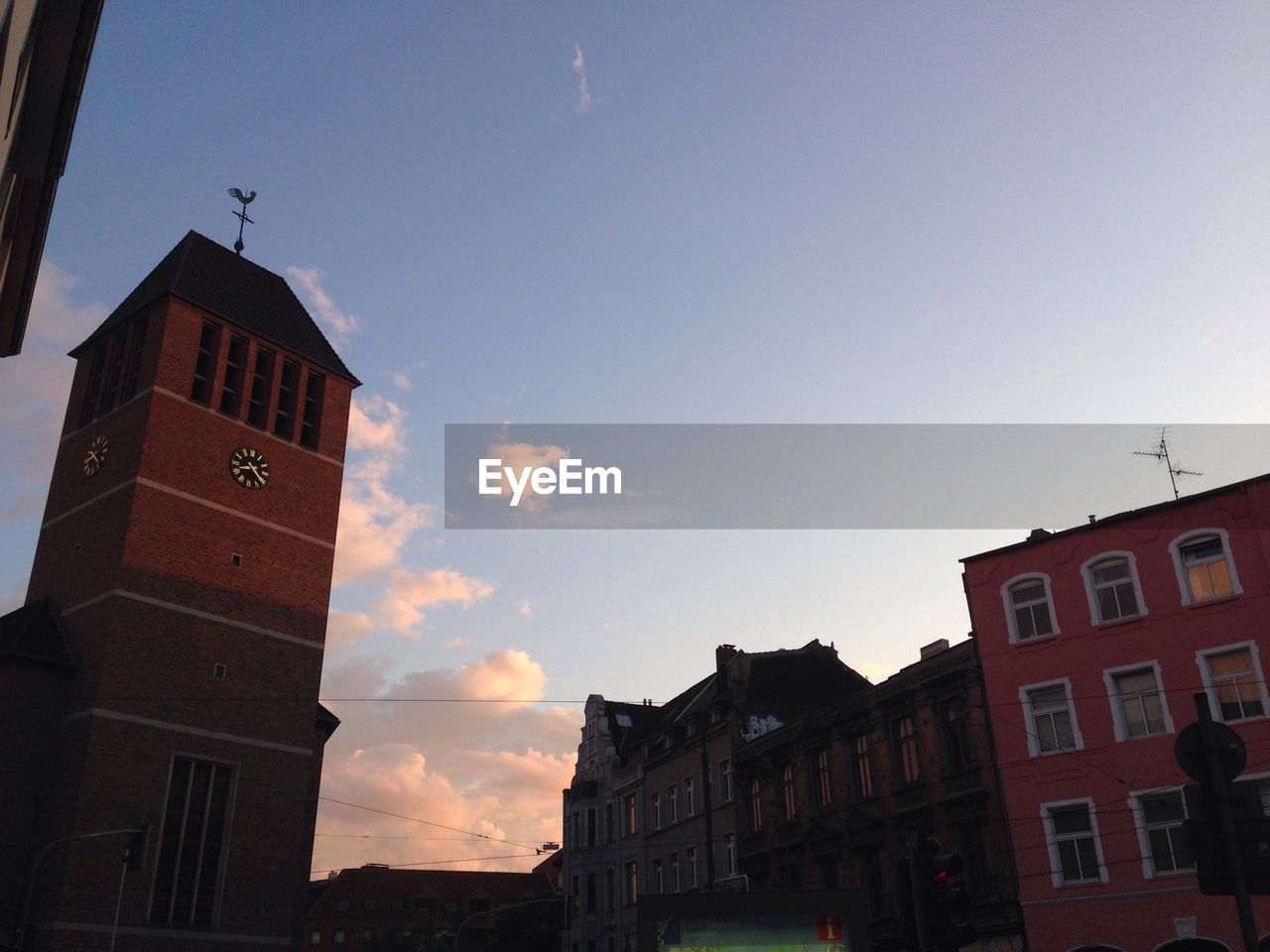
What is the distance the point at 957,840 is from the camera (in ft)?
105

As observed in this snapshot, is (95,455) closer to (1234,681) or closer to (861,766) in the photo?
(861,766)

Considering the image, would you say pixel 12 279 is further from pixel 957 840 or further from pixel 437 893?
pixel 437 893

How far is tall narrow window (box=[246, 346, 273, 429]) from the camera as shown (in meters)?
45.8

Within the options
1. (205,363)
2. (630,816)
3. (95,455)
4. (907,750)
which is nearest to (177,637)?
(95,455)

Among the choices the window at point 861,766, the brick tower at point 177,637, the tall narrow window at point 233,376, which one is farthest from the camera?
the tall narrow window at point 233,376

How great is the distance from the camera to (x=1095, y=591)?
31641 millimetres

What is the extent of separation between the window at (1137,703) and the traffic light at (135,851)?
24980 millimetres

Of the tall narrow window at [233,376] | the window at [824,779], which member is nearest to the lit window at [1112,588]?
the window at [824,779]

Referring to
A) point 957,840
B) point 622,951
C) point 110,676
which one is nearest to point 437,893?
point 622,951

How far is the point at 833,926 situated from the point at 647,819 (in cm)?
3217

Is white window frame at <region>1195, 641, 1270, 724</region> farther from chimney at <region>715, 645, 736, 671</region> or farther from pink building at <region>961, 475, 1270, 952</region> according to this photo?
chimney at <region>715, 645, 736, 671</region>

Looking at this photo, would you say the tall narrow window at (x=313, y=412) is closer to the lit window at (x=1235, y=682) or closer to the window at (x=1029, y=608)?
the window at (x=1029, y=608)

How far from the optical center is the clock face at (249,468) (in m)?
43.8

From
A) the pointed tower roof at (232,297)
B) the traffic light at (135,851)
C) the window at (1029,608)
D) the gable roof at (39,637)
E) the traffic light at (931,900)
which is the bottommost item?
the traffic light at (931,900)
